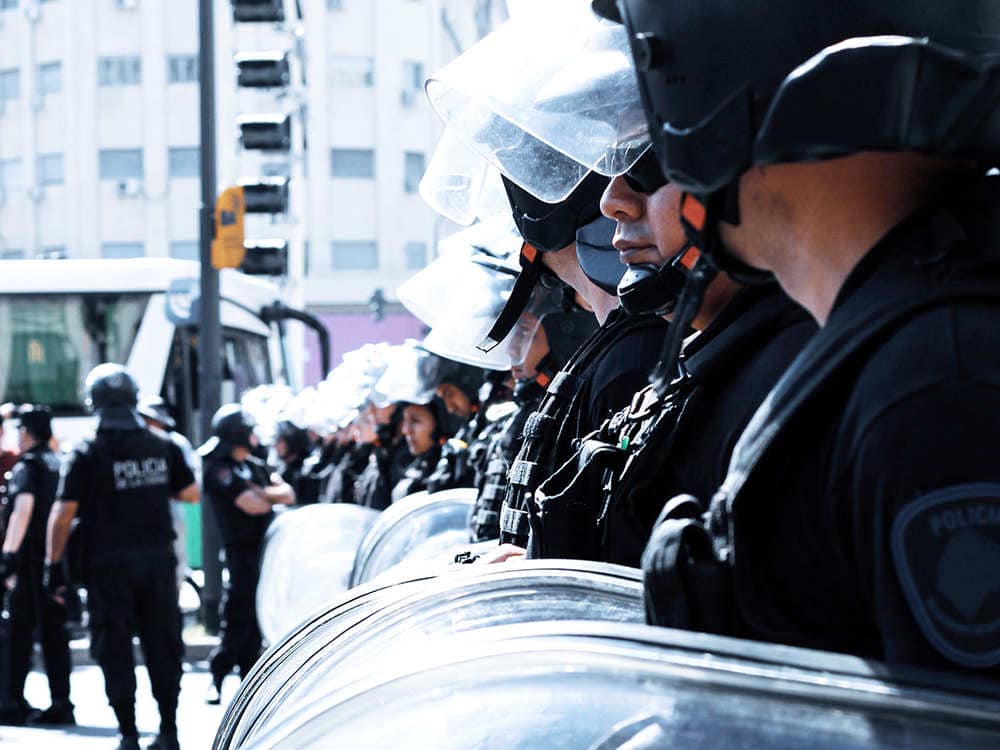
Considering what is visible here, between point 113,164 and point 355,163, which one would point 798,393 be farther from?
point 355,163

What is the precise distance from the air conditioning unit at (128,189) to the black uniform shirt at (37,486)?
34543mm

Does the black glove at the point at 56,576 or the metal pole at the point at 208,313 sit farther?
the metal pole at the point at 208,313

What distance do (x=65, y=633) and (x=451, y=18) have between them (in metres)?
39.0

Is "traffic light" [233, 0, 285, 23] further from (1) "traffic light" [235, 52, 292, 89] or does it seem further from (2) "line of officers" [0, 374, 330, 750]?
(2) "line of officers" [0, 374, 330, 750]

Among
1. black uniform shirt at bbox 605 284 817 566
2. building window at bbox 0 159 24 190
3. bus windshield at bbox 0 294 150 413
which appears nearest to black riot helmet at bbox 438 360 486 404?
black uniform shirt at bbox 605 284 817 566

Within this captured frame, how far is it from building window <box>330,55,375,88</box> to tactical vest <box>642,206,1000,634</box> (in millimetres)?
44346

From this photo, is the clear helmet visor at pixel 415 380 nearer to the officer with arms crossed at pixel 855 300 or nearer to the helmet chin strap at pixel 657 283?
the helmet chin strap at pixel 657 283

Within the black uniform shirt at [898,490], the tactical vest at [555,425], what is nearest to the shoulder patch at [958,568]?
the black uniform shirt at [898,490]

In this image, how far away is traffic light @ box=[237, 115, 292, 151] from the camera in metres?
14.1

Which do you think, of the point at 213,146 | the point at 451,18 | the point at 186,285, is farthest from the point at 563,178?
the point at 451,18

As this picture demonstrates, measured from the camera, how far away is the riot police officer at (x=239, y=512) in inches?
400

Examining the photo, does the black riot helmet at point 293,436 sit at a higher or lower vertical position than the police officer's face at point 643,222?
lower

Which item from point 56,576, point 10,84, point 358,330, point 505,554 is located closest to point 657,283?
point 505,554

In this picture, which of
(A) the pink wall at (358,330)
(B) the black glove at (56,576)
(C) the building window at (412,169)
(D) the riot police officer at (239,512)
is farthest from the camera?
(C) the building window at (412,169)
